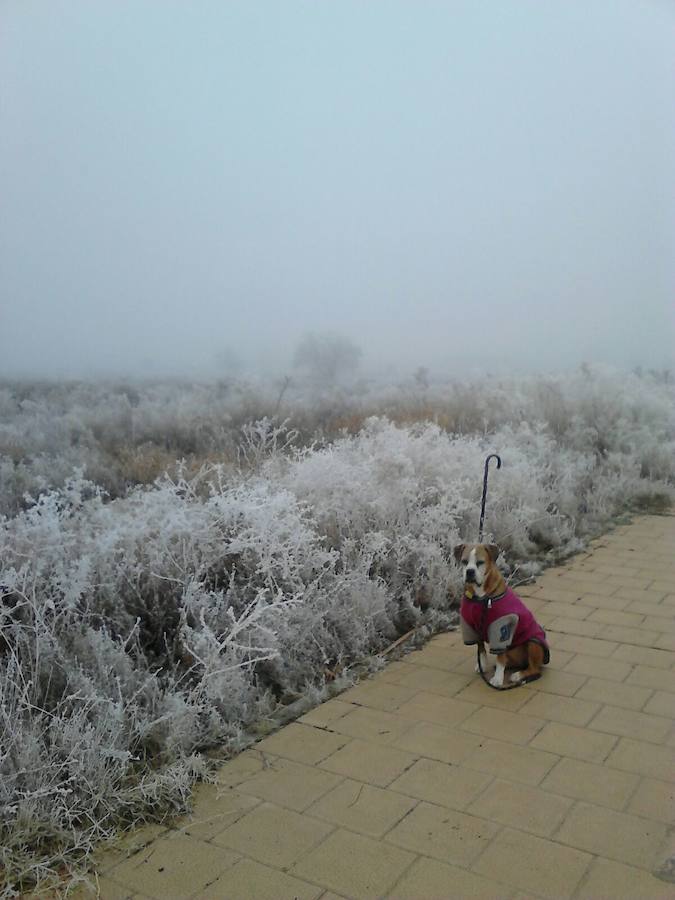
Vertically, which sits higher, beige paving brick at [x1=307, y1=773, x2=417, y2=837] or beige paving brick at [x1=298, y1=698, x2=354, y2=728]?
beige paving brick at [x1=307, y1=773, x2=417, y2=837]

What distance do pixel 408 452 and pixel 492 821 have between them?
313 centimetres

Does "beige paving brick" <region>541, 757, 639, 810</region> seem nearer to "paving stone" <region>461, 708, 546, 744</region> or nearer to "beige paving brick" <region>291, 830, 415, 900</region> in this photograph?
"paving stone" <region>461, 708, 546, 744</region>

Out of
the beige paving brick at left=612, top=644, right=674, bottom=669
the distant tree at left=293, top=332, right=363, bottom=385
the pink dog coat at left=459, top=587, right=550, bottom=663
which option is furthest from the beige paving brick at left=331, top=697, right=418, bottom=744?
the distant tree at left=293, top=332, right=363, bottom=385

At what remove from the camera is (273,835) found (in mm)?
2297

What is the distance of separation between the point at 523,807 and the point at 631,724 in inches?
29.9

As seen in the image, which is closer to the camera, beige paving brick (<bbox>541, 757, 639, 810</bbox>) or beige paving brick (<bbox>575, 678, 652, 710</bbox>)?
beige paving brick (<bbox>541, 757, 639, 810</bbox>)

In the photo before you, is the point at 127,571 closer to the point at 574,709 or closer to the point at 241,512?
the point at 241,512

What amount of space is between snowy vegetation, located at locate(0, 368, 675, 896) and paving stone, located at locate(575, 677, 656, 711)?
0.86 metres

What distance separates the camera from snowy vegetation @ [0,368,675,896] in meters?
2.44

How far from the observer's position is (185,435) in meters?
4.41

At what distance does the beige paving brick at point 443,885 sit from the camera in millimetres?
2012

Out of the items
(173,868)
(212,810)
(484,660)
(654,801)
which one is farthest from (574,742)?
(173,868)

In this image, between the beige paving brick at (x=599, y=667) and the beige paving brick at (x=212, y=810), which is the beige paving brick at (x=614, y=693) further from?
the beige paving brick at (x=212, y=810)

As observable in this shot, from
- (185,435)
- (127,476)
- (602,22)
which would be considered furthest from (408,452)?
(602,22)
